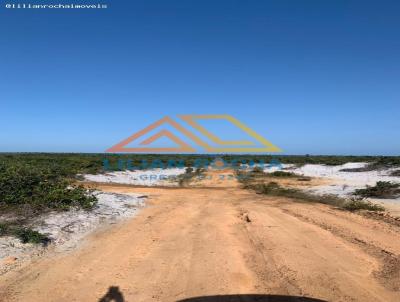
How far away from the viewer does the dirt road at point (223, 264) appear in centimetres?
527

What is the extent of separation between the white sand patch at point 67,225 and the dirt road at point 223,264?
38 cm

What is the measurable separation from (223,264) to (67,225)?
4.14 metres

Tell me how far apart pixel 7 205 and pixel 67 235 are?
248cm

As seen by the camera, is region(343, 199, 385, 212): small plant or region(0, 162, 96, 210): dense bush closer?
region(0, 162, 96, 210): dense bush

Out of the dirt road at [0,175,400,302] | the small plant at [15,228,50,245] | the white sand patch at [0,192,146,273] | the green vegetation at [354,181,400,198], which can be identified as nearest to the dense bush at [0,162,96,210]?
the white sand patch at [0,192,146,273]

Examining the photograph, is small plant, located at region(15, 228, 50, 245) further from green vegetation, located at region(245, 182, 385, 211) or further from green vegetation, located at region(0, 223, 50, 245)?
green vegetation, located at region(245, 182, 385, 211)

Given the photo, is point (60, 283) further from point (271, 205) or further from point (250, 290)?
point (271, 205)

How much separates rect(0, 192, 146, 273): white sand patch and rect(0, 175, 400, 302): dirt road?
14.9 inches

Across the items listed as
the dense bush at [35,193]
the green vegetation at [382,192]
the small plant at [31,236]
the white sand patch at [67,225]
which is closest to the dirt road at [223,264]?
the white sand patch at [67,225]

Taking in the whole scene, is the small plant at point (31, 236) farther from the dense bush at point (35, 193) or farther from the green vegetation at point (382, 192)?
the green vegetation at point (382, 192)

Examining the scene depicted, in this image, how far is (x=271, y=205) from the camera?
1398 centimetres

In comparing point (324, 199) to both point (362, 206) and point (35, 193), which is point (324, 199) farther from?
point (35, 193)

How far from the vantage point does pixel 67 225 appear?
29.3ft

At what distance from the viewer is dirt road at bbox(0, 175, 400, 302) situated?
527 cm
